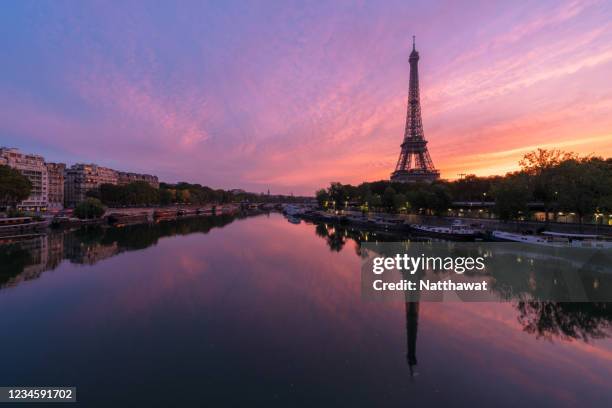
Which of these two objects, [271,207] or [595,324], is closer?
[595,324]

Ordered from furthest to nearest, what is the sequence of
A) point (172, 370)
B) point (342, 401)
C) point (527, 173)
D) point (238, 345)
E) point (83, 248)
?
point (527, 173), point (83, 248), point (238, 345), point (172, 370), point (342, 401)

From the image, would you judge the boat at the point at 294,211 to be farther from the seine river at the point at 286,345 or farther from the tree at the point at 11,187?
the seine river at the point at 286,345

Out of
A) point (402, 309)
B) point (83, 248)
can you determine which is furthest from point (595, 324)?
point (83, 248)

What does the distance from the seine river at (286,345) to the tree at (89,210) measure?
43.5 meters

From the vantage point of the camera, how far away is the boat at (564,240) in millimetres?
24764

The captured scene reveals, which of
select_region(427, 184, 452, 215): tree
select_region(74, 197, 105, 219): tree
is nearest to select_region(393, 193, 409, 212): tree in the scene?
select_region(427, 184, 452, 215): tree

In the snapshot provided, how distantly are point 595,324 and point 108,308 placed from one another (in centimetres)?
2083

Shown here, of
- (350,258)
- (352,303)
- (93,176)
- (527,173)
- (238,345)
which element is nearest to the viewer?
(238,345)

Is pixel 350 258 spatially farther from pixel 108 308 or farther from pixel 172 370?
pixel 172 370

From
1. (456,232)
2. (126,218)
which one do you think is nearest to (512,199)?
(456,232)

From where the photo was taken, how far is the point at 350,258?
28.9 m

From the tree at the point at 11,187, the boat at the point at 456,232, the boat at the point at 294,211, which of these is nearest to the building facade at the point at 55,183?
the tree at the point at 11,187

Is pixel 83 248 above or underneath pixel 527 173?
underneath

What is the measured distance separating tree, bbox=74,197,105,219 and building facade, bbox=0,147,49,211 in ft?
73.6
